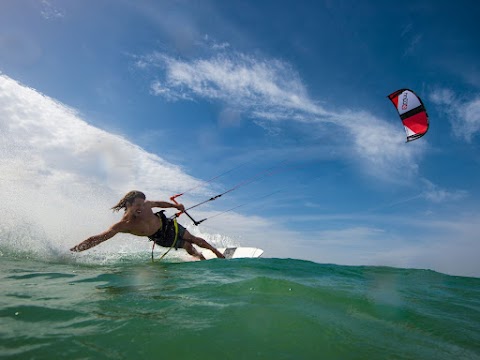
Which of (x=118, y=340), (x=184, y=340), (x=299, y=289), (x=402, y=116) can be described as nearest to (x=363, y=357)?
(x=184, y=340)

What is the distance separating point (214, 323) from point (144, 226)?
7.19 meters

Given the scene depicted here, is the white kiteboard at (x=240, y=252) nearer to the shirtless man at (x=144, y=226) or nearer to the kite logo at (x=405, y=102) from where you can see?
the shirtless man at (x=144, y=226)

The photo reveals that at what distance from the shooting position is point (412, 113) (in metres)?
11.7

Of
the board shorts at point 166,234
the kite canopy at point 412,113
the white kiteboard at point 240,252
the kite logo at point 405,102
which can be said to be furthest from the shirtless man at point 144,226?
the kite logo at point 405,102

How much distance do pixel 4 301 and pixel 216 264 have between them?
634cm

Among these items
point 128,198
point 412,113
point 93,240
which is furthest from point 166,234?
point 412,113

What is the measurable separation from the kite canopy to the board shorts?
943 cm

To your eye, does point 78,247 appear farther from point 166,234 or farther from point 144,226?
point 166,234

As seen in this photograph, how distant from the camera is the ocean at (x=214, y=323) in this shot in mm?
2713

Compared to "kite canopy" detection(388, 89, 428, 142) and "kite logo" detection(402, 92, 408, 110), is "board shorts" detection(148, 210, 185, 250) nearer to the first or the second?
"kite canopy" detection(388, 89, 428, 142)

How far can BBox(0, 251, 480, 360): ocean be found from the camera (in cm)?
271

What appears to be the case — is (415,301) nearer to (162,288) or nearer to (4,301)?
(162,288)

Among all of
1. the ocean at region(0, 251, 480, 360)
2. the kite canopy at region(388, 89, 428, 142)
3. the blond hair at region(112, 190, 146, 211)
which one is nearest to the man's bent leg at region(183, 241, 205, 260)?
the blond hair at region(112, 190, 146, 211)

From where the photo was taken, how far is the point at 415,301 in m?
6.43
